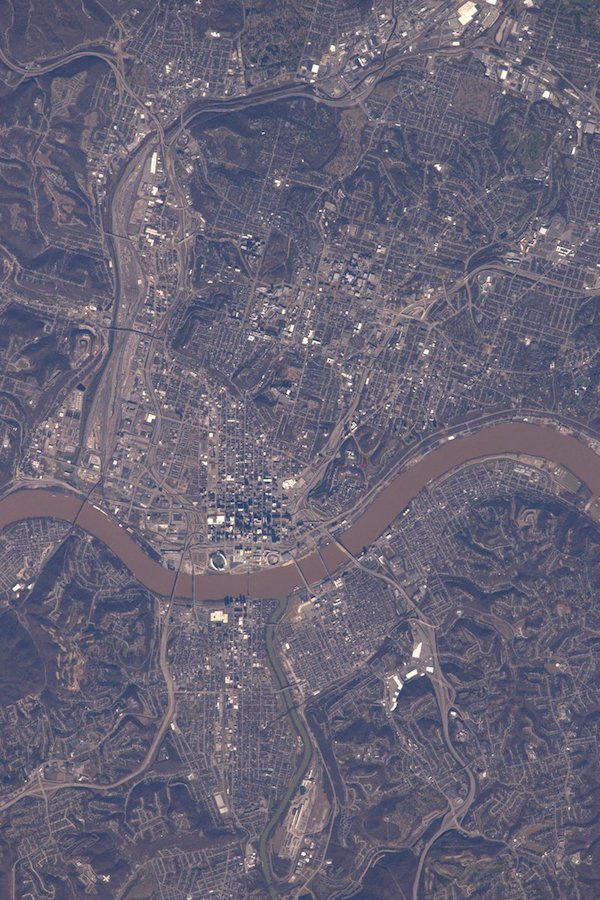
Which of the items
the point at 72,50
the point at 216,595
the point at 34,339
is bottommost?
the point at 216,595

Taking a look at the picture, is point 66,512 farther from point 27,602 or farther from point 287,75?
point 287,75

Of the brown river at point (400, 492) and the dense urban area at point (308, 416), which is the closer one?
the dense urban area at point (308, 416)

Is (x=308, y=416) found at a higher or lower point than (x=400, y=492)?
higher

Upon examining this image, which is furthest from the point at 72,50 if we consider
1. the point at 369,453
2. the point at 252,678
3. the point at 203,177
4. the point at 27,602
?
the point at 252,678

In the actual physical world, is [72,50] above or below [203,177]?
above

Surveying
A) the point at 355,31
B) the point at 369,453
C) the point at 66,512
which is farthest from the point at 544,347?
the point at 66,512

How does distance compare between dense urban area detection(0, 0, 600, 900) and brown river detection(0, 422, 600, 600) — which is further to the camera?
brown river detection(0, 422, 600, 600)
